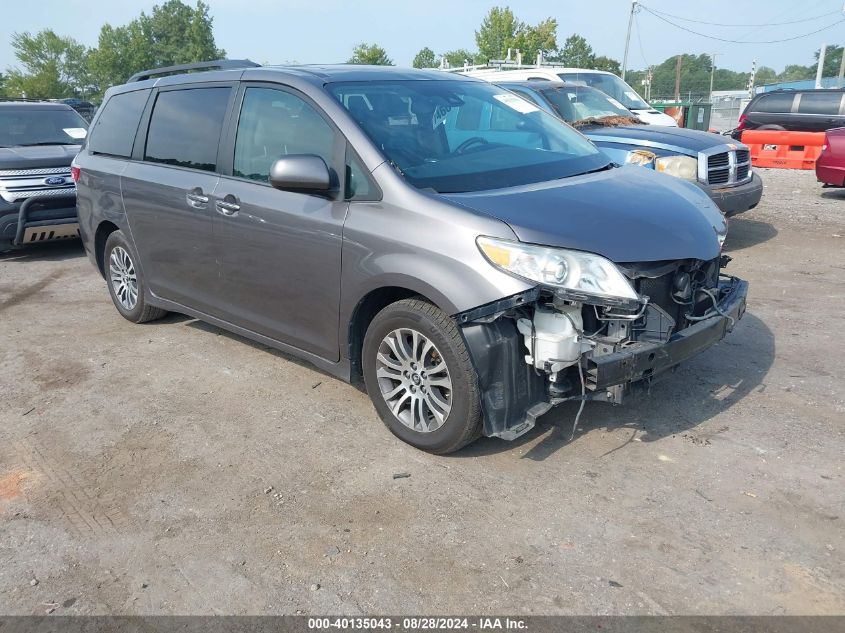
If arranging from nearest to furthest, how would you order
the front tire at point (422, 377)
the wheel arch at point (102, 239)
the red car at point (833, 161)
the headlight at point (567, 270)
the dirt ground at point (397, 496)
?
the dirt ground at point (397, 496), the headlight at point (567, 270), the front tire at point (422, 377), the wheel arch at point (102, 239), the red car at point (833, 161)

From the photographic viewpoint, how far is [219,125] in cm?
471

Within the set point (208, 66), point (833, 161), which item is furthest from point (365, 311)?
point (833, 161)

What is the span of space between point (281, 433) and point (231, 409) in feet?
1.74

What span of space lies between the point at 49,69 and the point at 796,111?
87809mm

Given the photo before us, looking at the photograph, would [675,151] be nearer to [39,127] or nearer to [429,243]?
[429,243]

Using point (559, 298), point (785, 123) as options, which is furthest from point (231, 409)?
point (785, 123)

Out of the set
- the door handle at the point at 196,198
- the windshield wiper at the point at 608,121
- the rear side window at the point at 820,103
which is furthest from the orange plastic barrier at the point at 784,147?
the door handle at the point at 196,198

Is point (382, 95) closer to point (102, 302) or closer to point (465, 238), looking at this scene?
point (465, 238)

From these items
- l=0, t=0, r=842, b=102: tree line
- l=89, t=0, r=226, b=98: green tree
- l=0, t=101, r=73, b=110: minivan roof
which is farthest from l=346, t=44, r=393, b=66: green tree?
l=0, t=101, r=73, b=110: minivan roof

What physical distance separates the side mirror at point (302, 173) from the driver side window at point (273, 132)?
0.17 m

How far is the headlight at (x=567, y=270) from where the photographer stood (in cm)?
328

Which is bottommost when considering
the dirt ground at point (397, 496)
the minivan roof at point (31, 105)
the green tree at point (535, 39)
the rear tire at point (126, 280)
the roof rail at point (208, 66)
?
the dirt ground at point (397, 496)

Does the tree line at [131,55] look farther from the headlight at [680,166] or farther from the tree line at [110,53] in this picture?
the headlight at [680,166]

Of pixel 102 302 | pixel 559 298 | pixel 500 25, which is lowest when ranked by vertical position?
pixel 102 302
